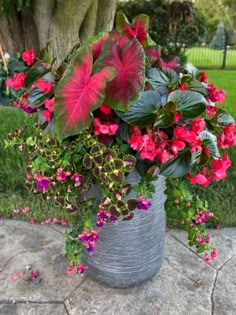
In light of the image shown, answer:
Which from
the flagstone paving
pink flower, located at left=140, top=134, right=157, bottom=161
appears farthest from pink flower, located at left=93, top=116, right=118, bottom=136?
the flagstone paving

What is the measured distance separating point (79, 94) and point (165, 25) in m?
9.07

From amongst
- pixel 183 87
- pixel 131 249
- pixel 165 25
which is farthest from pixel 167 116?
pixel 165 25

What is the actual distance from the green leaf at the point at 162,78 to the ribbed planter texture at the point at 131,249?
41cm

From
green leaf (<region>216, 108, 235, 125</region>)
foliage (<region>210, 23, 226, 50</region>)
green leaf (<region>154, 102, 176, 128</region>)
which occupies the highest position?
green leaf (<region>154, 102, 176, 128</region>)

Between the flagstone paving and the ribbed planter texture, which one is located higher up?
the ribbed planter texture

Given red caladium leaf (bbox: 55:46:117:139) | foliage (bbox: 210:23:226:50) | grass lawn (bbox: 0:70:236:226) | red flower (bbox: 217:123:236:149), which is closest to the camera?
red caladium leaf (bbox: 55:46:117:139)

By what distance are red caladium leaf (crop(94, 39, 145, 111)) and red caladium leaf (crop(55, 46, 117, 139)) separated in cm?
5

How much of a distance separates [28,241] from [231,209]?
1.29 meters

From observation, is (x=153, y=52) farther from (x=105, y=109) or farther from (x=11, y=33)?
(x=11, y=33)

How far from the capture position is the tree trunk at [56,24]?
5160mm

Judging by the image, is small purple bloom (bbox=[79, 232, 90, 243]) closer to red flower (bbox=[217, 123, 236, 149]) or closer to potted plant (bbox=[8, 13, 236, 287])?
potted plant (bbox=[8, 13, 236, 287])

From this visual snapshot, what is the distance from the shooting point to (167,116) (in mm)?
1259

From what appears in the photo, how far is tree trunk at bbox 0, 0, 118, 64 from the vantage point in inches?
203

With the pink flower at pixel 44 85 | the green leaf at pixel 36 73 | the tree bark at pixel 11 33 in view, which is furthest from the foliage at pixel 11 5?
the pink flower at pixel 44 85
